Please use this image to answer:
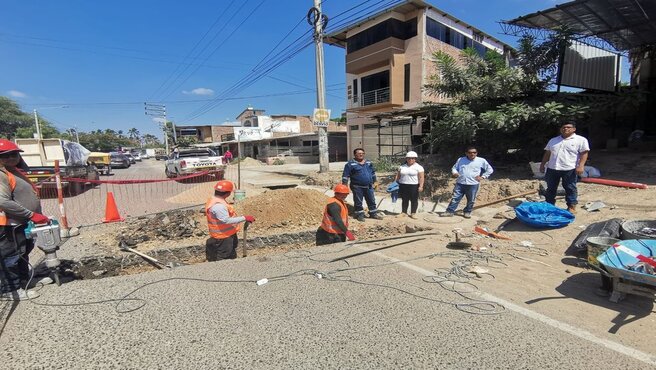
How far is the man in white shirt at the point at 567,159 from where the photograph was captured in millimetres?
5715

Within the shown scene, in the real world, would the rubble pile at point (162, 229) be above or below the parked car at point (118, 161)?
below

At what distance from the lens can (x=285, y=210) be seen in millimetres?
7680

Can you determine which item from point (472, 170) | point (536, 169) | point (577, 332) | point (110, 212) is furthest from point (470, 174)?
point (110, 212)

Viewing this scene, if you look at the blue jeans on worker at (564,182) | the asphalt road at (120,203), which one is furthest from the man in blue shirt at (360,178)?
the asphalt road at (120,203)

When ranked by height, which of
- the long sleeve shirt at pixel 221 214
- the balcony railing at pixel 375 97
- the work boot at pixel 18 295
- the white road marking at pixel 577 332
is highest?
the balcony railing at pixel 375 97

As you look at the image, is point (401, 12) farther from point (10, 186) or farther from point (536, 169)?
point (10, 186)

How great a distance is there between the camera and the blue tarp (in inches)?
220

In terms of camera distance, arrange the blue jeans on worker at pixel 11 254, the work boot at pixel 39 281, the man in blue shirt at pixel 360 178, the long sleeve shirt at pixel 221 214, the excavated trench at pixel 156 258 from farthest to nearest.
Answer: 1. the man in blue shirt at pixel 360 178
2. the excavated trench at pixel 156 258
3. the long sleeve shirt at pixel 221 214
4. the work boot at pixel 39 281
5. the blue jeans on worker at pixel 11 254

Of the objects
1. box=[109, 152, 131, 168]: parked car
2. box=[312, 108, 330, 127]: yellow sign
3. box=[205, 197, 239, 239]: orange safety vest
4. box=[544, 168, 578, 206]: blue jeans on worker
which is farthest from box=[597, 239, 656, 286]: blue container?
box=[109, 152, 131, 168]: parked car

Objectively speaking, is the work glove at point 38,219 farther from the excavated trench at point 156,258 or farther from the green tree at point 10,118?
the green tree at point 10,118

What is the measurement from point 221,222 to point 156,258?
1.83 metres

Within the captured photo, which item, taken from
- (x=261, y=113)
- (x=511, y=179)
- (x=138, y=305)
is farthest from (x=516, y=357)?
(x=261, y=113)

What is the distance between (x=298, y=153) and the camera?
1373 inches

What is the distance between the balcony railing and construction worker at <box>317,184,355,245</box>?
776 inches
